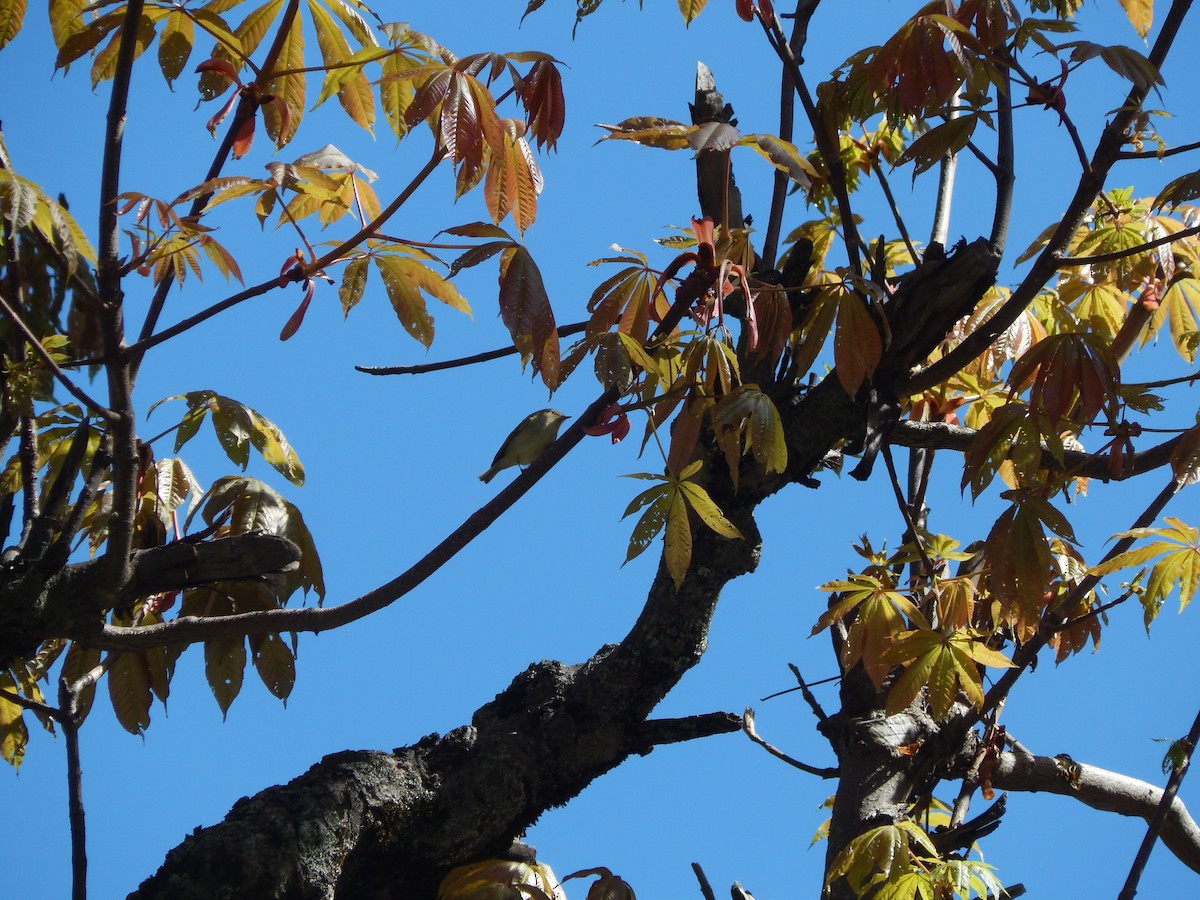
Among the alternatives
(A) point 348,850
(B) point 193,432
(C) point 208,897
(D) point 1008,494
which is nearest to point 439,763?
(A) point 348,850

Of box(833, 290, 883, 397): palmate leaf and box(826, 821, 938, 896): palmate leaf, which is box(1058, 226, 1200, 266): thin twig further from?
box(826, 821, 938, 896): palmate leaf

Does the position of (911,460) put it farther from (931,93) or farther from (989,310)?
(931,93)

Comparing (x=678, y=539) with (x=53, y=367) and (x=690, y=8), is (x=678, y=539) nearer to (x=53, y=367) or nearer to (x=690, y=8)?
(x=53, y=367)

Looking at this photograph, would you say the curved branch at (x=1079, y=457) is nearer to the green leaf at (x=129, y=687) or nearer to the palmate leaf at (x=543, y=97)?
the palmate leaf at (x=543, y=97)

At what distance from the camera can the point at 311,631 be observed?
4.20ft

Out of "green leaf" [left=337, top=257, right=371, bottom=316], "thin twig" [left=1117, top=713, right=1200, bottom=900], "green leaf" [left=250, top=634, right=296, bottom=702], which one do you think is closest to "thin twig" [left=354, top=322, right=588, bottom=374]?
"green leaf" [left=337, top=257, right=371, bottom=316]

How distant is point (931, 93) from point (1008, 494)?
66 centimetres

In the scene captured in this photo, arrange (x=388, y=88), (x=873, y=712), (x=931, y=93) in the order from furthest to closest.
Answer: (x=873, y=712), (x=931, y=93), (x=388, y=88)

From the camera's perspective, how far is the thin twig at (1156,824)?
151cm

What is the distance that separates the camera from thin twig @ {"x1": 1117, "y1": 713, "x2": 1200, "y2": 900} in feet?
4.97

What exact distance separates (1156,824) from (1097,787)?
2.28 feet

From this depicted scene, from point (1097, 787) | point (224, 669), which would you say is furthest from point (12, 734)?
point (1097, 787)

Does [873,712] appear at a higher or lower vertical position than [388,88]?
lower

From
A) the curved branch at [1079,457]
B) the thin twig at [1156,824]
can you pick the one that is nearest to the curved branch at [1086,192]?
the curved branch at [1079,457]
